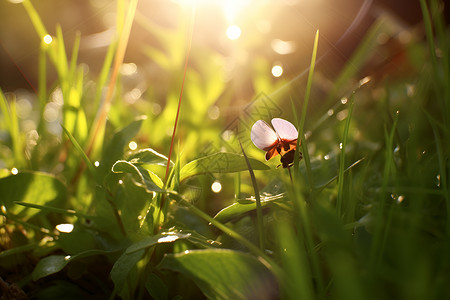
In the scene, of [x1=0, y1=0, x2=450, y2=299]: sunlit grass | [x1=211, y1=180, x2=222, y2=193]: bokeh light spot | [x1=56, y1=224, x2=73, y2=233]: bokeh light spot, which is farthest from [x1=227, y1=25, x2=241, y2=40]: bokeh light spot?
[x1=56, y1=224, x2=73, y2=233]: bokeh light spot

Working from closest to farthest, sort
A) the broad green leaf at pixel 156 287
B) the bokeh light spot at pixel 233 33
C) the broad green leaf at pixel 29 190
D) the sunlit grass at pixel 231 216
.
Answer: the sunlit grass at pixel 231 216
the broad green leaf at pixel 156 287
the broad green leaf at pixel 29 190
the bokeh light spot at pixel 233 33

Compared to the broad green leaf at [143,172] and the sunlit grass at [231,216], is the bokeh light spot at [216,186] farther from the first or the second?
the broad green leaf at [143,172]

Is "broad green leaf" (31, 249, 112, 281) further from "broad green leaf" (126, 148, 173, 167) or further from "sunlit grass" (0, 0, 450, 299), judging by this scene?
"broad green leaf" (126, 148, 173, 167)

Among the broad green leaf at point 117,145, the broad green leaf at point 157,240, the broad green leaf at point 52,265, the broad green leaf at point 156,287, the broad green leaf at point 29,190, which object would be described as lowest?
the broad green leaf at point 156,287

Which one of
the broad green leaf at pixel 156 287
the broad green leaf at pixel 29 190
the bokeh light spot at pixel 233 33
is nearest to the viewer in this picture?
the broad green leaf at pixel 156 287

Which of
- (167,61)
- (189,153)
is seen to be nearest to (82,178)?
(189,153)

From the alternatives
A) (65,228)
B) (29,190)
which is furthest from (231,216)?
(29,190)

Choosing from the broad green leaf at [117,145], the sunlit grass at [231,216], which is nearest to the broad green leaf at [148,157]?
the sunlit grass at [231,216]
